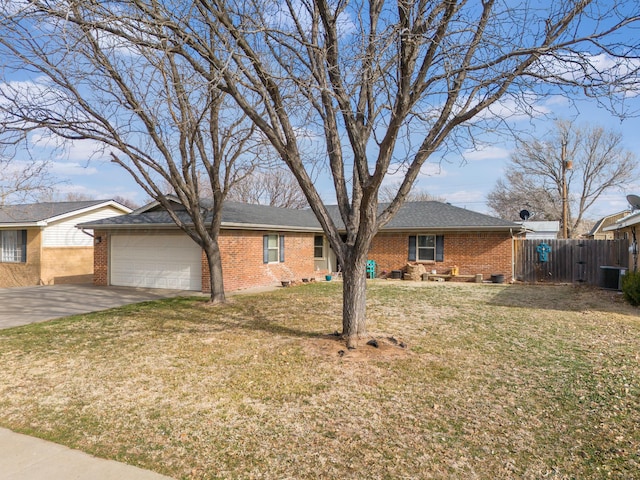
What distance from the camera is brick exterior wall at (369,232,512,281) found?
17.5 m

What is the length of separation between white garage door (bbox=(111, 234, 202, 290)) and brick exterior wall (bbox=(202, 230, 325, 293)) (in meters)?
0.69

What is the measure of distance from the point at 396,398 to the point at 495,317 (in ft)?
18.6

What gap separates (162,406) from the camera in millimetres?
4516

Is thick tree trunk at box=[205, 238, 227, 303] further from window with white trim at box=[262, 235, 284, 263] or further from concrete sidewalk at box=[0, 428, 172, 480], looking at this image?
concrete sidewalk at box=[0, 428, 172, 480]

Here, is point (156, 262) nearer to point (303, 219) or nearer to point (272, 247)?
point (272, 247)

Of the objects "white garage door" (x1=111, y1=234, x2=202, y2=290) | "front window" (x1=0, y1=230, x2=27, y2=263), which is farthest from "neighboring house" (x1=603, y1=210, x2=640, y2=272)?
"front window" (x1=0, y1=230, x2=27, y2=263)

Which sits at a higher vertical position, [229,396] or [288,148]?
[288,148]

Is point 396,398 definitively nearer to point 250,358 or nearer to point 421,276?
point 250,358

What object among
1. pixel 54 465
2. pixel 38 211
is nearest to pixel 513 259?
pixel 54 465

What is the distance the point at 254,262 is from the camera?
15.5 metres

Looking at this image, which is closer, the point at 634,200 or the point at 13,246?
the point at 634,200

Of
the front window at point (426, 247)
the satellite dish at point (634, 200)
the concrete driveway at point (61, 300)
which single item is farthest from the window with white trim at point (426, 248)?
the concrete driveway at point (61, 300)

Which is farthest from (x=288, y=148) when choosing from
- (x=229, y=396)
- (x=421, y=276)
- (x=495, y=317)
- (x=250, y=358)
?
(x=421, y=276)

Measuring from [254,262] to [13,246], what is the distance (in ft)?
38.7
